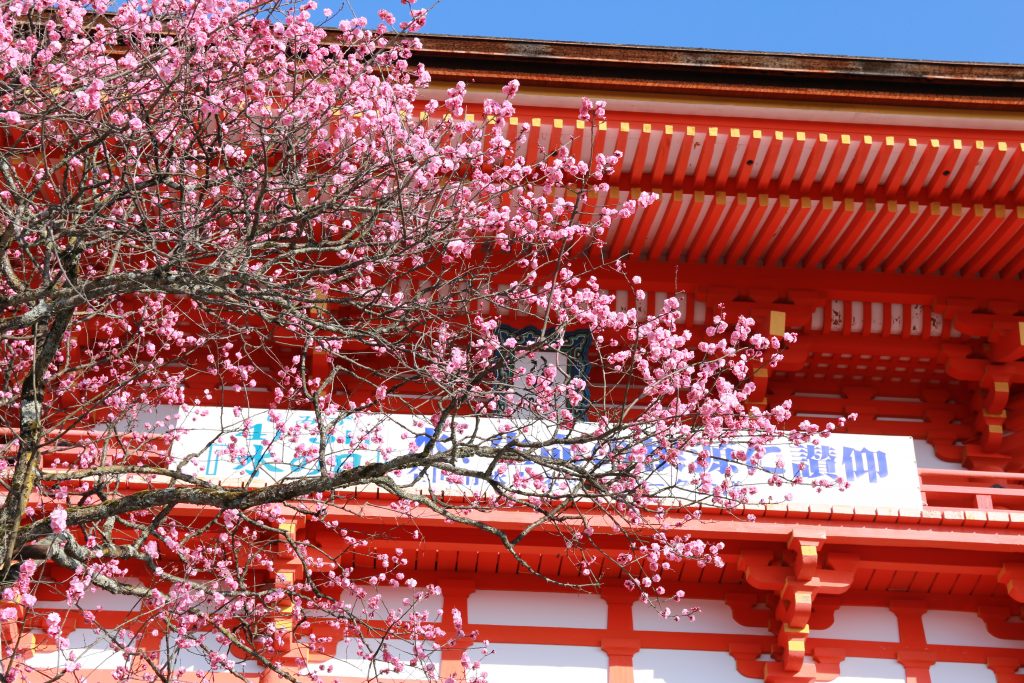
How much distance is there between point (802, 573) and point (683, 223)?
11.5ft

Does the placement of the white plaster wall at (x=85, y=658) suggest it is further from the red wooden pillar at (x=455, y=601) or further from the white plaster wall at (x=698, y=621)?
the white plaster wall at (x=698, y=621)

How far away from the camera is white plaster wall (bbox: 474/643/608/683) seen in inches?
403

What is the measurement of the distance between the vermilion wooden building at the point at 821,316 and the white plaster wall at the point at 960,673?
0.06 feet

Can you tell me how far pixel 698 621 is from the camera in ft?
34.8

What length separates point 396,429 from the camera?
10.3 m

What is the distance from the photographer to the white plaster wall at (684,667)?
10.3 meters

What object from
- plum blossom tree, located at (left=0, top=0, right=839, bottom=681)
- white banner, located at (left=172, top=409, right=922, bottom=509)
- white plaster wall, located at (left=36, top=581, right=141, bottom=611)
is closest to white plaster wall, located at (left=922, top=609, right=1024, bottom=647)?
white banner, located at (left=172, top=409, right=922, bottom=509)

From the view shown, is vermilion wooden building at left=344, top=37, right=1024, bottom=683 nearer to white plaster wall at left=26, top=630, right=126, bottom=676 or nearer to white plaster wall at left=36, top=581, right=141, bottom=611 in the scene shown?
white plaster wall at left=36, top=581, right=141, bottom=611

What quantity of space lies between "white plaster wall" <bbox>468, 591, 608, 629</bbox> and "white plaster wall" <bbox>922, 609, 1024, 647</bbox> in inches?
110

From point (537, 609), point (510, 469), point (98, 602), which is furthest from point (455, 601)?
point (98, 602)

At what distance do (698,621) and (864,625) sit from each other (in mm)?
1405

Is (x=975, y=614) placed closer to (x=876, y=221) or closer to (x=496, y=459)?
(x=876, y=221)

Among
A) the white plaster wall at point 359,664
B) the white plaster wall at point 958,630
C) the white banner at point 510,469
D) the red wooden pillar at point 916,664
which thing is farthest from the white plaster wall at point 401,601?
the white plaster wall at point 958,630

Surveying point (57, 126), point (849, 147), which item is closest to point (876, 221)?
point (849, 147)
